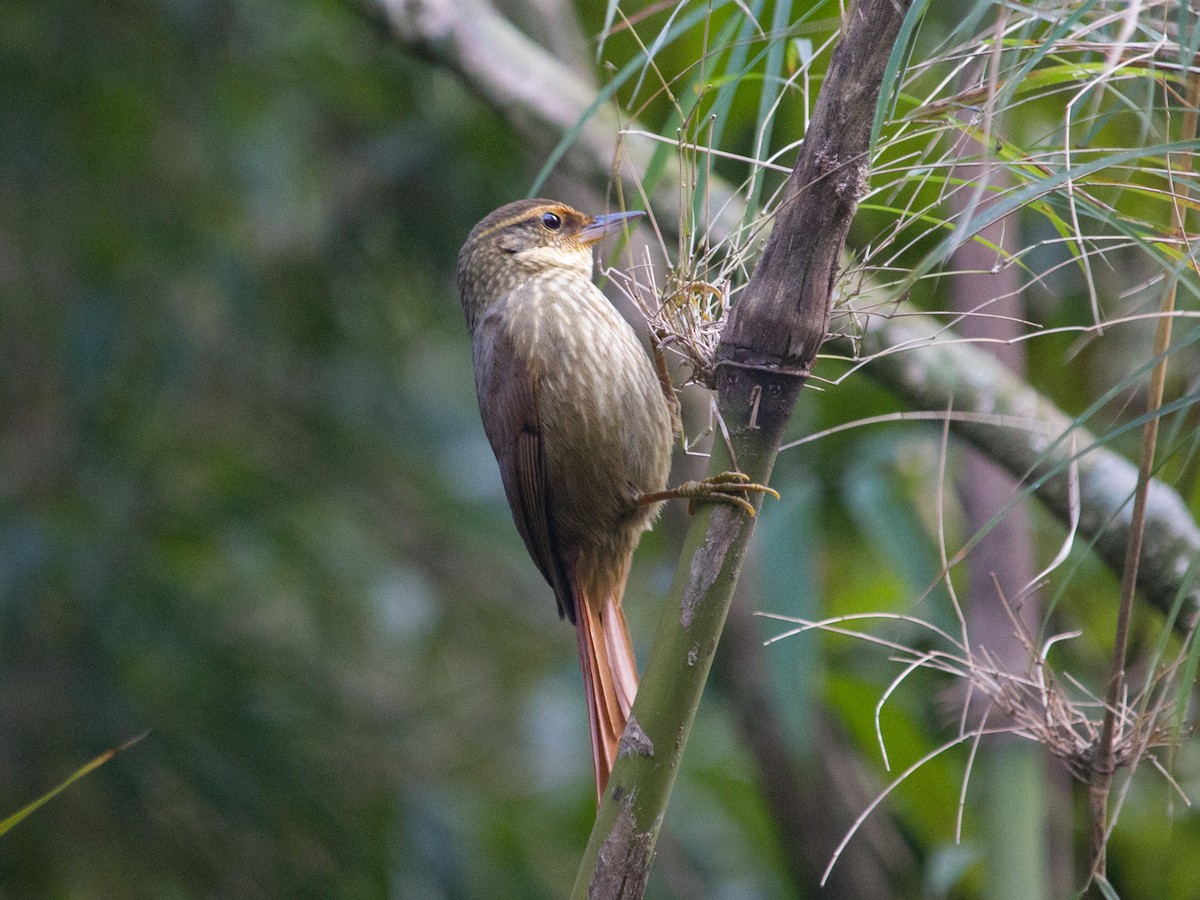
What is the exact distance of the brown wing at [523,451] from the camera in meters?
2.69

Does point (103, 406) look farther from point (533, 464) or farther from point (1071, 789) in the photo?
point (1071, 789)

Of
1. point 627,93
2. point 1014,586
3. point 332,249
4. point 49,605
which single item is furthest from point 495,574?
Answer: point 1014,586

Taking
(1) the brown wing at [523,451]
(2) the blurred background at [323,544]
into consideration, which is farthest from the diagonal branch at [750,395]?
(2) the blurred background at [323,544]

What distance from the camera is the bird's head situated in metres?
2.94

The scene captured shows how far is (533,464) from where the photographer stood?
106 inches

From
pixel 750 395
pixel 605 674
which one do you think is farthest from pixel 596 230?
pixel 750 395

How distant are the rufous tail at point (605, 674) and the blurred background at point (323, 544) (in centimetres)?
70

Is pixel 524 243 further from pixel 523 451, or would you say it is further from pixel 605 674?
pixel 605 674

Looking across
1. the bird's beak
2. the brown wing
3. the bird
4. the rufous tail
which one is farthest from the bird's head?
the rufous tail

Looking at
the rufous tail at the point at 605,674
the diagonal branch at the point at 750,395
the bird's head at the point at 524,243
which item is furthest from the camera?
the bird's head at the point at 524,243

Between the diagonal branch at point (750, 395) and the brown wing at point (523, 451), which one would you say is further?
the brown wing at point (523, 451)

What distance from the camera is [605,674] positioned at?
2.44m

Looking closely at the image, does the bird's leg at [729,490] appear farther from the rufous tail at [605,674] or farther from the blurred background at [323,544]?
the blurred background at [323,544]

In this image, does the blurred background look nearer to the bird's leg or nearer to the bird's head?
the bird's head
